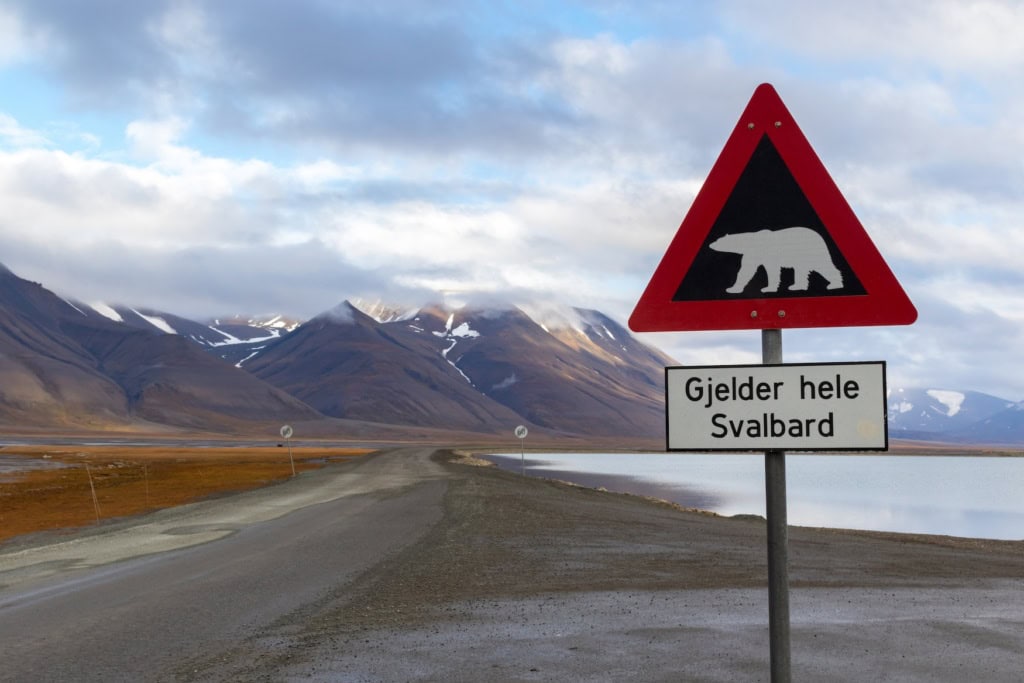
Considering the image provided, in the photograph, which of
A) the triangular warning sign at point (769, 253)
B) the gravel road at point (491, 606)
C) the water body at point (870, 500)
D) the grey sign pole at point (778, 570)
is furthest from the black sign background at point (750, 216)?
the water body at point (870, 500)

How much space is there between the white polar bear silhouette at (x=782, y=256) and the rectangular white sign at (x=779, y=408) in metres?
0.38

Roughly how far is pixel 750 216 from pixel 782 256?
24 cm

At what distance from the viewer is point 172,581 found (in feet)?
45.8

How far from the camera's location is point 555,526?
23.6m

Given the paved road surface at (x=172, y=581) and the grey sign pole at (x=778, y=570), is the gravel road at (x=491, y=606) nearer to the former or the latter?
the paved road surface at (x=172, y=581)

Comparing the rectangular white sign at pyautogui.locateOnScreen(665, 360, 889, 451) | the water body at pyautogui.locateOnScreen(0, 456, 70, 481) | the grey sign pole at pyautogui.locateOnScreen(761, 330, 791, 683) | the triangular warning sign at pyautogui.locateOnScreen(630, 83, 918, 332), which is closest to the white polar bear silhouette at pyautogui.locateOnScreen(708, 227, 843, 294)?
the triangular warning sign at pyautogui.locateOnScreen(630, 83, 918, 332)

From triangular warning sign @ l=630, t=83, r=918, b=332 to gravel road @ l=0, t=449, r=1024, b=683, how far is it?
4087 millimetres

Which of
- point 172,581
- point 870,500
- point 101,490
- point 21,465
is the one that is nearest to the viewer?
point 172,581

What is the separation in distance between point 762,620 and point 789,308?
665cm

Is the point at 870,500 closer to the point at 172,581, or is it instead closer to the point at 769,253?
the point at 172,581

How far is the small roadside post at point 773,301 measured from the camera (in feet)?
13.0

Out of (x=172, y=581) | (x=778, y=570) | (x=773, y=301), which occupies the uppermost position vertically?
(x=773, y=301)

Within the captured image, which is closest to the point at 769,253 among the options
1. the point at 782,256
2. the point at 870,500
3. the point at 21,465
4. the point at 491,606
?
the point at 782,256

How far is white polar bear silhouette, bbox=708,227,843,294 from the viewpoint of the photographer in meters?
4.16
